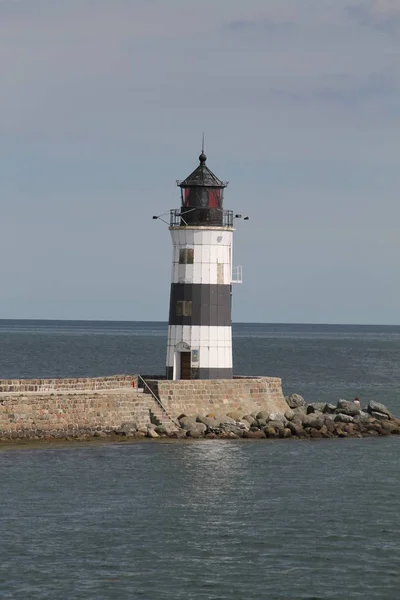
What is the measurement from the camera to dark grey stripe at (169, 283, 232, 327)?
39.4 m

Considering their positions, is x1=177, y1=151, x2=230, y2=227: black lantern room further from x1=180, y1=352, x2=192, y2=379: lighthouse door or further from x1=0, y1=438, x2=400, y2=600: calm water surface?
x1=0, y1=438, x2=400, y2=600: calm water surface

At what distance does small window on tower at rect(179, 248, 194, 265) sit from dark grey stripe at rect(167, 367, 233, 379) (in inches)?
131

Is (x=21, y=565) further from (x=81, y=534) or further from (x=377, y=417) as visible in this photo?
(x=377, y=417)

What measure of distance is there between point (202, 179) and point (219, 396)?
266 inches

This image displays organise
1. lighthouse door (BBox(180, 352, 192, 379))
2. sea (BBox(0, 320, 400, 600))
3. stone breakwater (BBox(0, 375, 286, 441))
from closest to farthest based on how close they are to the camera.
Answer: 1. sea (BBox(0, 320, 400, 600))
2. stone breakwater (BBox(0, 375, 286, 441))
3. lighthouse door (BBox(180, 352, 192, 379))

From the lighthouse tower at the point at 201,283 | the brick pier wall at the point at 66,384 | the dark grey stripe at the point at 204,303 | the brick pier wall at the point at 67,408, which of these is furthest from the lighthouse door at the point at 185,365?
the brick pier wall at the point at 67,408

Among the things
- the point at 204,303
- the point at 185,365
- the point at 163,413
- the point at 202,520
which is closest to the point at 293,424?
the point at 185,365

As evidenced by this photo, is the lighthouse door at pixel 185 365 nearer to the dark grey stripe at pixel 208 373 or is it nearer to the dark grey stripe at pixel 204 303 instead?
the dark grey stripe at pixel 208 373

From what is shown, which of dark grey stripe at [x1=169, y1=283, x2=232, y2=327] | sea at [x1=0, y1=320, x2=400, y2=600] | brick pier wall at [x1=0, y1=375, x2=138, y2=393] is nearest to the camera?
sea at [x1=0, y1=320, x2=400, y2=600]

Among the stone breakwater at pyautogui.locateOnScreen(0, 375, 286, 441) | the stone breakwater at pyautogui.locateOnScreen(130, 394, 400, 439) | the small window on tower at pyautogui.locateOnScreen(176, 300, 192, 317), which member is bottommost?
the stone breakwater at pyautogui.locateOnScreen(130, 394, 400, 439)

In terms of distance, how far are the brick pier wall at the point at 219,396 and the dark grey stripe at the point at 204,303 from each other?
6.37ft

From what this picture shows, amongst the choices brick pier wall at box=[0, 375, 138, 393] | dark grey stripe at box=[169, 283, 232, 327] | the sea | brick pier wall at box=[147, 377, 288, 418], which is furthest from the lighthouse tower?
the sea

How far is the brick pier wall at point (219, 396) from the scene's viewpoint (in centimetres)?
3791

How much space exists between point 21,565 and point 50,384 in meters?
13.9
